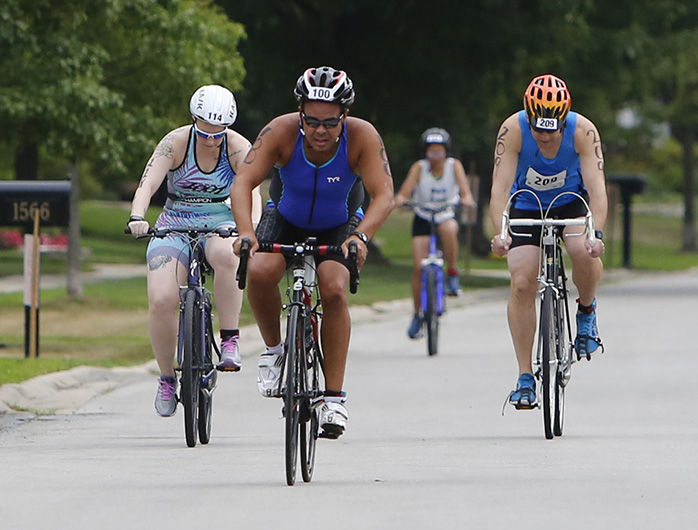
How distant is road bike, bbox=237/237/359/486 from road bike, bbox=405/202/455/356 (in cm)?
800

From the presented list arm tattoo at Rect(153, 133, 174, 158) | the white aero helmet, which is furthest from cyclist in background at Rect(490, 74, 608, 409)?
arm tattoo at Rect(153, 133, 174, 158)

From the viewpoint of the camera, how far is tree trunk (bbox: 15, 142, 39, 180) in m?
27.0

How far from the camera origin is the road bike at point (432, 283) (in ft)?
53.5

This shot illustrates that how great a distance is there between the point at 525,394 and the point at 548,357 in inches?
9.8

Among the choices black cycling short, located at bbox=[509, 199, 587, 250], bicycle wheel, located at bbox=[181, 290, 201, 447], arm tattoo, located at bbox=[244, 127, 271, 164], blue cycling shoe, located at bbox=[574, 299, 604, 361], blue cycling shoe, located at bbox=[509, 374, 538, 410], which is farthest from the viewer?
blue cycling shoe, located at bbox=[574, 299, 604, 361]

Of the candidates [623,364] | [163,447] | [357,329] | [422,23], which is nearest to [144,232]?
[163,447]

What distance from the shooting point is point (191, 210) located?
32.6ft

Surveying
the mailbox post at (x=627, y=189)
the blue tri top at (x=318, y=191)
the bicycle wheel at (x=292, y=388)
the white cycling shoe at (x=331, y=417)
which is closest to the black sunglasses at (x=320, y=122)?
the blue tri top at (x=318, y=191)

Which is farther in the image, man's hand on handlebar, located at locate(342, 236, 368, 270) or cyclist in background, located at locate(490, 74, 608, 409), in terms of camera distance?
cyclist in background, located at locate(490, 74, 608, 409)

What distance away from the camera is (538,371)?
9750 mm

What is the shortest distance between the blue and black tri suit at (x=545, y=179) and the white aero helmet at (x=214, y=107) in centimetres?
169

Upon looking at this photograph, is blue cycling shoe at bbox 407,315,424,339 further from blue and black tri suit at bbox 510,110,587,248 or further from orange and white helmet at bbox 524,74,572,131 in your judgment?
orange and white helmet at bbox 524,74,572,131

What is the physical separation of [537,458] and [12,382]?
502 centimetres

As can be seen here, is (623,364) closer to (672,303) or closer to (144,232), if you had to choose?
(144,232)
